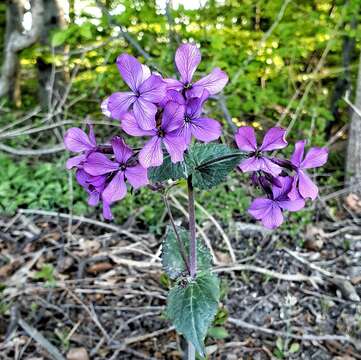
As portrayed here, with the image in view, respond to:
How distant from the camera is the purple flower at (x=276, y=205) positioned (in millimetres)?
1142

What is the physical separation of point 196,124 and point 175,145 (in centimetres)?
8

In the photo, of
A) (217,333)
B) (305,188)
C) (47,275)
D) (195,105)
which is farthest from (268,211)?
(47,275)

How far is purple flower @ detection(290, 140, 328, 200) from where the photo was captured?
1121 mm

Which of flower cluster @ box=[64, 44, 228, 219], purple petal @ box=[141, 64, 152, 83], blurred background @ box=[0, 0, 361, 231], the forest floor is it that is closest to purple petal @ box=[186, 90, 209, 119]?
flower cluster @ box=[64, 44, 228, 219]

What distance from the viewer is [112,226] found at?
2.92 metres

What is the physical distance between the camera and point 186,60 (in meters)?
1.10

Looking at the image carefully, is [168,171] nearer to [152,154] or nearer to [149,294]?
[152,154]

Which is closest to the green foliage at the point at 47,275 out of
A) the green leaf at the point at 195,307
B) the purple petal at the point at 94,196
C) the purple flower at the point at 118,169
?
the green leaf at the point at 195,307

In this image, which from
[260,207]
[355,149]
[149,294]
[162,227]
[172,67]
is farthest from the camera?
[172,67]

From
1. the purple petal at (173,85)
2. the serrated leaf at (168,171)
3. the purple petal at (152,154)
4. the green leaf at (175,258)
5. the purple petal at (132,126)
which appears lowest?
the green leaf at (175,258)

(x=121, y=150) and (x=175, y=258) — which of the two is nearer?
(x=121, y=150)

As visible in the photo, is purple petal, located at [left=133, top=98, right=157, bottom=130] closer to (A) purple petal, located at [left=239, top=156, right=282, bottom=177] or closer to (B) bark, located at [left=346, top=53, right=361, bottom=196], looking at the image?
(A) purple petal, located at [left=239, top=156, right=282, bottom=177]

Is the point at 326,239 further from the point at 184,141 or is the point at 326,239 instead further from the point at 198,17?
the point at 184,141

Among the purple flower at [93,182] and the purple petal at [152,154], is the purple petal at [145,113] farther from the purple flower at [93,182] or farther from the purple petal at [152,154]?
the purple flower at [93,182]
